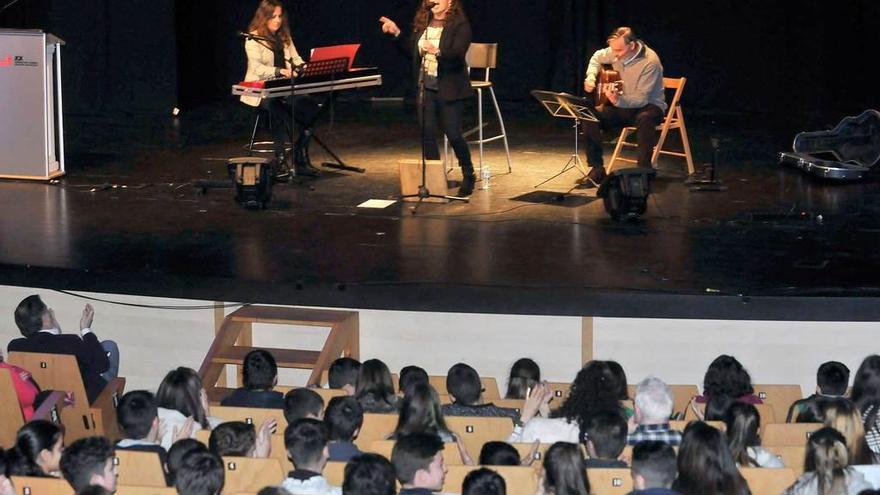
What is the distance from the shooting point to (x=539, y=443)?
502cm

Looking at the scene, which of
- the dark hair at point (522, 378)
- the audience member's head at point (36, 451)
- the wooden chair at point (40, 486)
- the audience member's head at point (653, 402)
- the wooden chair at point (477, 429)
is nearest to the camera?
the wooden chair at point (40, 486)

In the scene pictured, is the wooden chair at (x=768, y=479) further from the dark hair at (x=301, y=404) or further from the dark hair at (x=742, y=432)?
the dark hair at (x=301, y=404)

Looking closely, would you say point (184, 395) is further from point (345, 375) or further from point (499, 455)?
point (499, 455)

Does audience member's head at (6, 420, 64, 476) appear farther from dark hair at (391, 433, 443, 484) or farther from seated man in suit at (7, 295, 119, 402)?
seated man in suit at (7, 295, 119, 402)

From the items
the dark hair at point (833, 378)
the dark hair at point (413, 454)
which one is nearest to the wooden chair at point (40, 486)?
the dark hair at point (413, 454)

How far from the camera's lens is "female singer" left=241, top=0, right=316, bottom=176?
32.3 ft

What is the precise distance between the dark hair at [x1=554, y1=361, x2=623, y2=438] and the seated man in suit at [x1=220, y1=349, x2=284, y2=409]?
3.95 ft

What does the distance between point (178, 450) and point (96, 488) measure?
0.52 metres

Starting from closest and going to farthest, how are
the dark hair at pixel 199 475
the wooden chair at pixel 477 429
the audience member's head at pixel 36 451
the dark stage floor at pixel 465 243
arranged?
1. the dark hair at pixel 199 475
2. the audience member's head at pixel 36 451
3. the wooden chair at pixel 477 429
4. the dark stage floor at pixel 465 243

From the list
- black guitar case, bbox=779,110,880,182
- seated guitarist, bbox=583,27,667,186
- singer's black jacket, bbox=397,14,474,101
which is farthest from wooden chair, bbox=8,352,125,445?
black guitar case, bbox=779,110,880,182

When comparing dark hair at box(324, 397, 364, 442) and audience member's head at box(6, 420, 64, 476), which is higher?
dark hair at box(324, 397, 364, 442)

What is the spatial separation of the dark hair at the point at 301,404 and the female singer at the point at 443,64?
3.74m

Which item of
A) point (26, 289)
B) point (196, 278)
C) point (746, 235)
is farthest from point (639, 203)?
point (26, 289)

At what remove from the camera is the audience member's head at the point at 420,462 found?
445 centimetres
